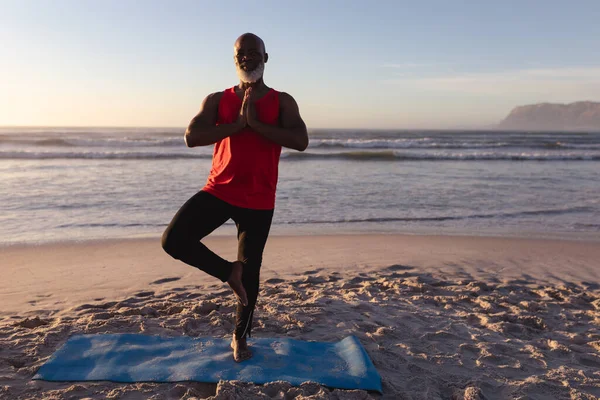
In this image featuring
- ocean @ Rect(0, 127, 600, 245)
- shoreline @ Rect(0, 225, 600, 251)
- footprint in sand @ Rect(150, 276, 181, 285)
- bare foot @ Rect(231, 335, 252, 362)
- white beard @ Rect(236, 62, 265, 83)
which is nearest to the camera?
white beard @ Rect(236, 62, 265, 83)

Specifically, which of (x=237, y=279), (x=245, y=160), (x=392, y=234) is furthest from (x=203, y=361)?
(x=392, y=234)

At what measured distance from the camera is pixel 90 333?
351 centimetres

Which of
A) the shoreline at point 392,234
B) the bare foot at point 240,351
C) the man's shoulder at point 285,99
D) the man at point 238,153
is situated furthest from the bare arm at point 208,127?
the shoreline at point 392,234

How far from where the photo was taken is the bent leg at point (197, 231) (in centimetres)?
264

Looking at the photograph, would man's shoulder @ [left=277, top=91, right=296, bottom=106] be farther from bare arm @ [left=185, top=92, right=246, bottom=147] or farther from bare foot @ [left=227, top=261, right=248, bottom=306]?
bare foot @ [left=227, top=261, right=248, bottom=306]

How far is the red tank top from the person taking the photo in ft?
8.93

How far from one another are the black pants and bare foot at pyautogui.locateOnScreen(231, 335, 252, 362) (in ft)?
0.41

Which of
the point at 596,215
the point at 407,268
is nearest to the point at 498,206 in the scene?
the point at 596,215

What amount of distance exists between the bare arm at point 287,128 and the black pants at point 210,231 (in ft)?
1.50

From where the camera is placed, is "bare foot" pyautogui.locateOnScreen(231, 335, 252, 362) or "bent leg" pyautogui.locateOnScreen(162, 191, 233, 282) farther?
"bare foot" pyautogui.locateOnScreen(231, 335, 252, 362)

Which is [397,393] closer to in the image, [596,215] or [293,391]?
[293,391]

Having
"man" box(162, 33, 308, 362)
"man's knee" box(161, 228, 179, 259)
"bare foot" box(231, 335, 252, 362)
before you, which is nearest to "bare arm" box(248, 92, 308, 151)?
"man" box(162, 33, 308, 362)

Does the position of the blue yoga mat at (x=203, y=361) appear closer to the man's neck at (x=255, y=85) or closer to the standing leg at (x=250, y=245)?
the standing leg at (x=250, y=245)

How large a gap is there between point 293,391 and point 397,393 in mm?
620
